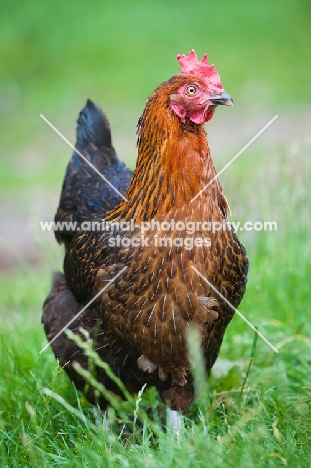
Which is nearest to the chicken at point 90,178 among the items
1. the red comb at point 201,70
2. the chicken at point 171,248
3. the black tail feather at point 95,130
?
the black tail feather at point 95,130

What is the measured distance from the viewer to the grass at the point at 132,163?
2.66m

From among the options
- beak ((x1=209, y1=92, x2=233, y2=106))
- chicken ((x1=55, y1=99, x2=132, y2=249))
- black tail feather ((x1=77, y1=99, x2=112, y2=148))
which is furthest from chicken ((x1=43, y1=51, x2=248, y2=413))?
black tail feather ((x1=77, y1=99, x2=112, y2=148))

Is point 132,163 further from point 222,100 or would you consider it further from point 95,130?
point 222,100

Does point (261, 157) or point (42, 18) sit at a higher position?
point (42, 18)

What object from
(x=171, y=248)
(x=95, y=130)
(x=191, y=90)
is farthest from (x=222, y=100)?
(x=95, y=130)

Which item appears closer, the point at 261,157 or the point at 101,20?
the point at 261,157

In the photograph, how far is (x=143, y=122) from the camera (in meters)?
2.94

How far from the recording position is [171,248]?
9.13 ft

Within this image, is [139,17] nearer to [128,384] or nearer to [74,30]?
[74,30]

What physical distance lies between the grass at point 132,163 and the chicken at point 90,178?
1.34ft

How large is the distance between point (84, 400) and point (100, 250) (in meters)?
0.90

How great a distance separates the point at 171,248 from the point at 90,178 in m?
1.35

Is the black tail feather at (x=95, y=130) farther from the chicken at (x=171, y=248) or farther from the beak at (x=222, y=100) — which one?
the beak at (x=222, y=100)

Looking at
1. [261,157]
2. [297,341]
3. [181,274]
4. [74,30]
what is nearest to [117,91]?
[74,30]
